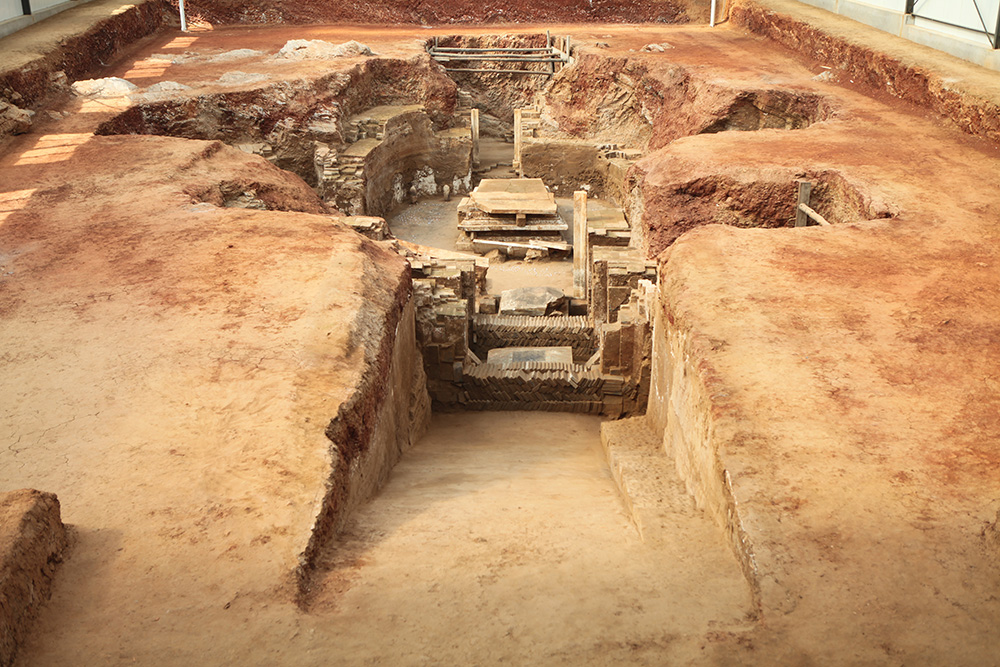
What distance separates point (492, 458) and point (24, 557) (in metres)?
3.13

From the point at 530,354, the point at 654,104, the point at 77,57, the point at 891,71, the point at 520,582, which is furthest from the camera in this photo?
the point at 654,104

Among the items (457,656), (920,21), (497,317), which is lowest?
(497,317)

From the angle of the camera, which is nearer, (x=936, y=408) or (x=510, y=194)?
(x=936, y=408)

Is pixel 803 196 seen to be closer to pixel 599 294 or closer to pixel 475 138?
pixel 599 294

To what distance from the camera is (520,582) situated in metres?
3.07

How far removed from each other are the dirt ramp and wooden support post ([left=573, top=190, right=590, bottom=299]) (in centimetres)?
820

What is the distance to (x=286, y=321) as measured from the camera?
188 inches

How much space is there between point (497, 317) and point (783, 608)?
673 centimetres

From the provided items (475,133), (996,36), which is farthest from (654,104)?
(996,36)

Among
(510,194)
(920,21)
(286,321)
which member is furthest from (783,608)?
(510,194)

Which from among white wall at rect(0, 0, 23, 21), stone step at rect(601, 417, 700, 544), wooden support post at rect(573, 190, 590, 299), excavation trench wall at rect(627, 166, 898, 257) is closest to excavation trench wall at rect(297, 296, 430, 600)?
stone step at rect(601, 417, 700, 544)

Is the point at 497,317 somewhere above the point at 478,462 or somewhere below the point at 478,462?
below

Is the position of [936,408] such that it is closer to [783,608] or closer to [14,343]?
[783,608]

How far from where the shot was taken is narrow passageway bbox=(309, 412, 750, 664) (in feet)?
8.82
